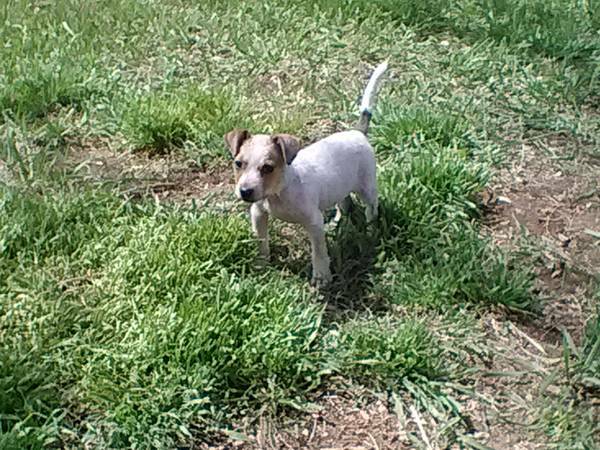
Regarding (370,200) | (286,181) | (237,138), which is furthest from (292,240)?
(237,138)

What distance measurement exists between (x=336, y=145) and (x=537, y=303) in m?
1.02

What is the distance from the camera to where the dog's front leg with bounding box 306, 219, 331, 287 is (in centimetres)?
353

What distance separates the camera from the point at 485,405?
10.5ft

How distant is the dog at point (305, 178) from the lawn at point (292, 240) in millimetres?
162

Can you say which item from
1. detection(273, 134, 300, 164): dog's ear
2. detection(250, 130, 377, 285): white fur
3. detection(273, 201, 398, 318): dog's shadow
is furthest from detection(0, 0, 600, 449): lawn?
detection(273, 134, 300, 164): dog's ear

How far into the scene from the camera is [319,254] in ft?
11.8

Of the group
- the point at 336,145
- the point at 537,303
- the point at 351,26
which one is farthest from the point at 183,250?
the point at 351,26

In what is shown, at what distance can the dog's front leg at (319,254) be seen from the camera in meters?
3.53

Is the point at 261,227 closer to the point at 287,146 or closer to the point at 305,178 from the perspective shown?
the point at 305,178

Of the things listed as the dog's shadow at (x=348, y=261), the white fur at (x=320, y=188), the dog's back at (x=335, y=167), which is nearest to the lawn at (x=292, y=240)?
the dog's shadow at (x=348, y=261)

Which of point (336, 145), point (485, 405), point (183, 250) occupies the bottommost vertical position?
point (485, 405)

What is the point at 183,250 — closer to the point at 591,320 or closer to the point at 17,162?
the point at 17,162

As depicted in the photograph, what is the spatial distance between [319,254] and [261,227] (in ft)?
0.84

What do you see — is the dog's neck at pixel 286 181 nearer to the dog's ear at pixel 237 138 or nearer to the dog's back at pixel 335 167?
the dog's back at pixel 335 167
